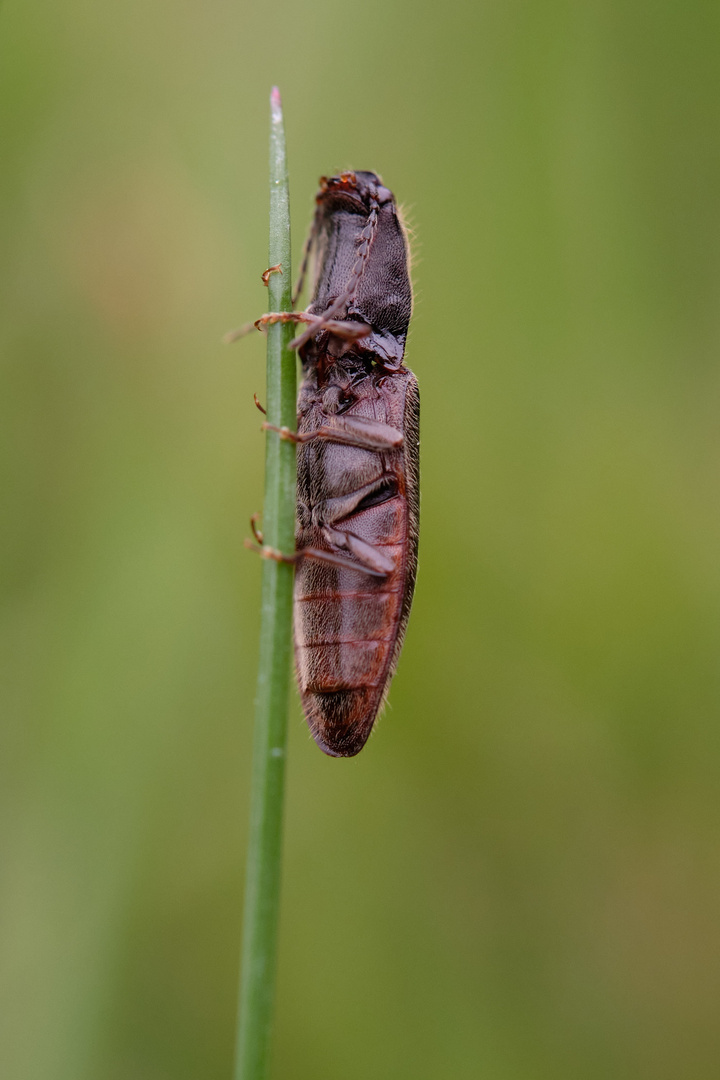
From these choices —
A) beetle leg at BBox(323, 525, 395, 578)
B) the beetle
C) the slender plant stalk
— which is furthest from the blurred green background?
the slender plant stalk

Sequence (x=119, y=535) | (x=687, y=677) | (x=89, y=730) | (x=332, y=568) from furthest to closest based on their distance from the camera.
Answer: (x=687, y=677)
(x=119, y=535)
(x=89, y=730)
(x=332, y=568)

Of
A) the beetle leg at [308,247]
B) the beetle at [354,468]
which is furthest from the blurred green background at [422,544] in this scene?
the beetle at [354,468]

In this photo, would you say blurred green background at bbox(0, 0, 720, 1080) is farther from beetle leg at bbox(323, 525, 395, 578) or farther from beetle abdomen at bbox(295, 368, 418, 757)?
beetle leg at bbox(323, 525, 395, 578)

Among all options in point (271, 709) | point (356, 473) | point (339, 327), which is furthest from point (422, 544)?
point (271, 709)

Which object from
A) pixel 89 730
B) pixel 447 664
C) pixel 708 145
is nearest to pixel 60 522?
pixel 89 730

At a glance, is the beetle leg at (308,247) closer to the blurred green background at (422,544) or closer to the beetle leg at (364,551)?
the blurred green background at (422,544)

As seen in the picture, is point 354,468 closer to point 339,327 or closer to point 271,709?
point 339,327

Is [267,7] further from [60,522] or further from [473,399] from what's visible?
[60,522]
